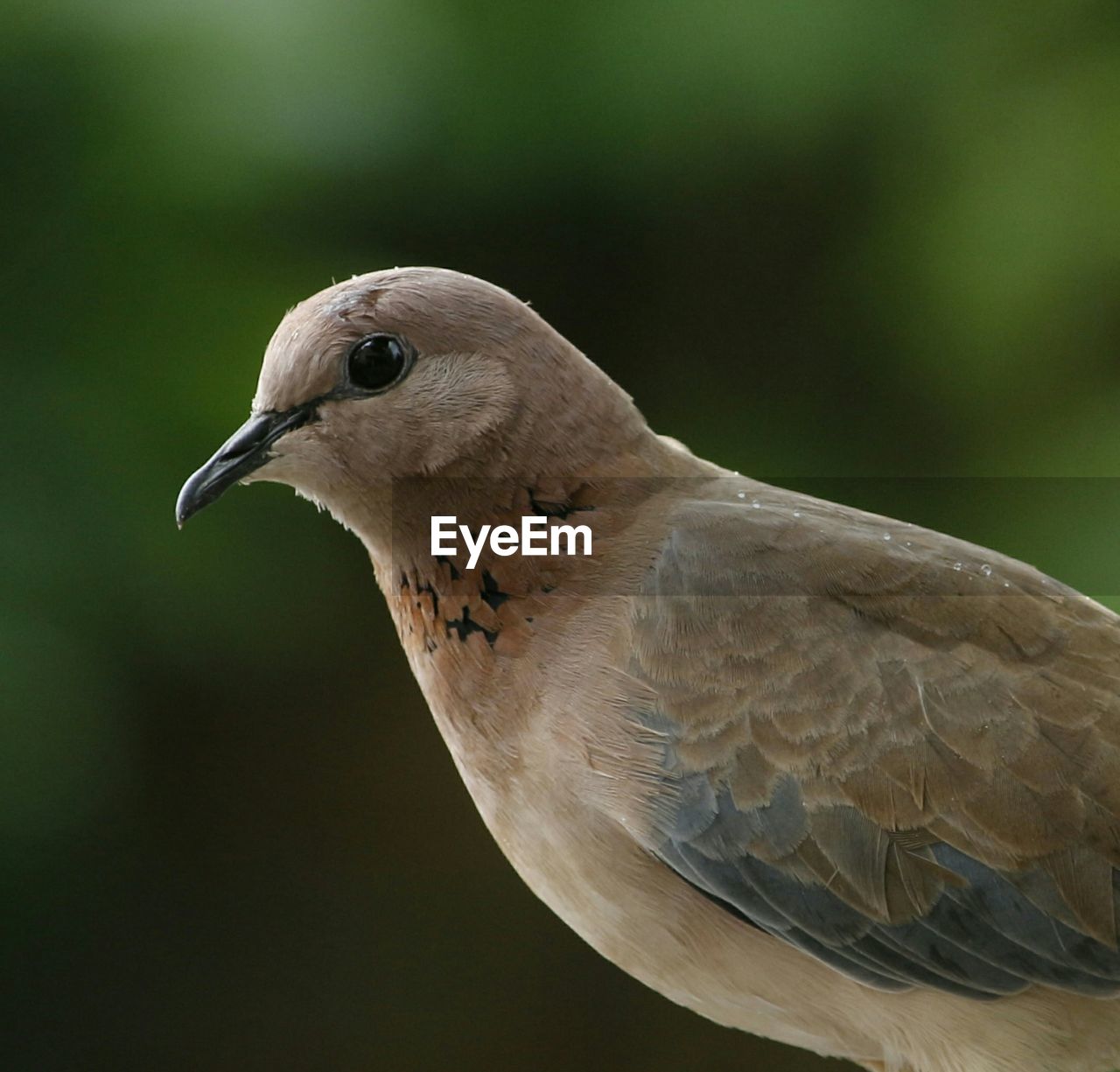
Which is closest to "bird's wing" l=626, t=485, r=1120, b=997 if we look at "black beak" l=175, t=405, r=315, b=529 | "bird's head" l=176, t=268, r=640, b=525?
"bird's head" l=176, t=268, r=640, b=525

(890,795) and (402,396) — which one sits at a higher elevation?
(402,396)

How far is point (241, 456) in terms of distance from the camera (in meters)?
1.10

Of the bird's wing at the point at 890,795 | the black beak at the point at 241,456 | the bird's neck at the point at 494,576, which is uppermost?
the black beak at the point at 241,456

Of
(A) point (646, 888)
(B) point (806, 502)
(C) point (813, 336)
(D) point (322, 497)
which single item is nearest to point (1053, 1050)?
(A) point (646, 888)

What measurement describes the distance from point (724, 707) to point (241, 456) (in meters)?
0.42

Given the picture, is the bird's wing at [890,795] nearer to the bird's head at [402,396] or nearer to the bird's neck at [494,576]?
the bird's neck at [494,576]

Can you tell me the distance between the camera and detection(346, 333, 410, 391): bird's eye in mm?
1106

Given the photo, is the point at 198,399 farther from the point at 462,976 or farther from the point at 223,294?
the point at 462,976

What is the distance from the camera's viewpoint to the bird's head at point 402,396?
110 cm

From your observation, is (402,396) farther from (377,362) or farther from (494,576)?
(494,576)

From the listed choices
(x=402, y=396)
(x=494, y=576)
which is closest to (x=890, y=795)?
(x=494, y=576)

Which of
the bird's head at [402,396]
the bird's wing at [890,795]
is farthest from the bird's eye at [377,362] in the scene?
the bird's wing at [890,795]

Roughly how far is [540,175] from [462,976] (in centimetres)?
127

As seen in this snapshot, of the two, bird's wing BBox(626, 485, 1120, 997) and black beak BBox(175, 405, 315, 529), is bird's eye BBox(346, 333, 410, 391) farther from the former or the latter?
bird's wing BBox(626, 485, 1120, 997)
